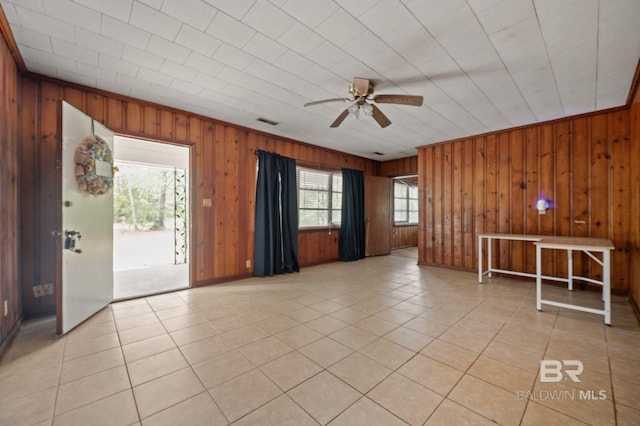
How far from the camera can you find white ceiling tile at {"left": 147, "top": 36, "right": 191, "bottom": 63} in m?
2.31

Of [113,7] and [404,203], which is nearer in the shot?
[113,7]

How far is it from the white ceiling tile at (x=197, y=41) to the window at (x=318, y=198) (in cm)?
330

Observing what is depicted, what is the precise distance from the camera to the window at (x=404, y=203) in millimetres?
8984

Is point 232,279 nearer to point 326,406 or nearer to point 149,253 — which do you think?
point 326,406

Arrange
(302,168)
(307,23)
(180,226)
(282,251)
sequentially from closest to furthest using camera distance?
(307,23) < (282,251) < (302,168) < (180,226)

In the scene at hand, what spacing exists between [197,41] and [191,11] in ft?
1.20

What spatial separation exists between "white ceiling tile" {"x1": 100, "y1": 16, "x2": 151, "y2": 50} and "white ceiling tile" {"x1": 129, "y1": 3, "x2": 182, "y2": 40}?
0.08m

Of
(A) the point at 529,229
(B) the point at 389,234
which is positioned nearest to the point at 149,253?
(B) the point at 389,234

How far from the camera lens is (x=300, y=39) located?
225cm

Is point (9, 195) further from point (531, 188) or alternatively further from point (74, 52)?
point (531, 188)

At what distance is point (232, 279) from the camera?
14.5 ft

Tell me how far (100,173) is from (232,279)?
93.9 inches

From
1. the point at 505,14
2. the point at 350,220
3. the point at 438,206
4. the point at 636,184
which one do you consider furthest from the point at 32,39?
the point at 636,184

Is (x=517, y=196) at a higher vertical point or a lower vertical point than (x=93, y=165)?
lower
